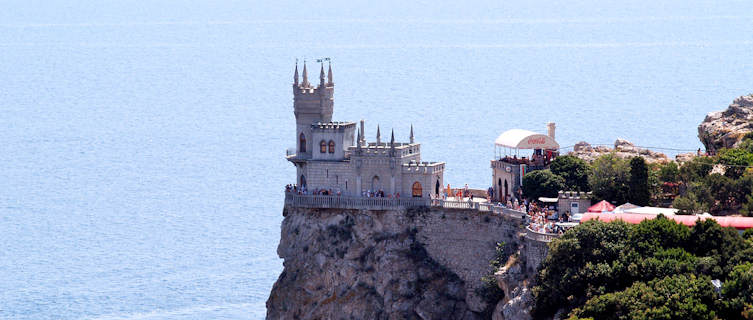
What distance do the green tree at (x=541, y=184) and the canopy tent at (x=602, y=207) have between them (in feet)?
15.5

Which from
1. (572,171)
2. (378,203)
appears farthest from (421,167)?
(572,171)

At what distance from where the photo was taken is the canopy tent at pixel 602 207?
312 ft

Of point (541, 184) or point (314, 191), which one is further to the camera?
point (314, 191)

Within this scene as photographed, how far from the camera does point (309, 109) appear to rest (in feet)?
346

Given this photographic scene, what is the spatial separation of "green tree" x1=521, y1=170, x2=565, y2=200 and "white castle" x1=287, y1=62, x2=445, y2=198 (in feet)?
16.6

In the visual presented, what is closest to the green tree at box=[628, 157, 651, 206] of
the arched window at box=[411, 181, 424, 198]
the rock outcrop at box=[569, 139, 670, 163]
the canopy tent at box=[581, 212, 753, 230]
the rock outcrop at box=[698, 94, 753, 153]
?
the canopy tent at box=[581, 212, 753, 230]

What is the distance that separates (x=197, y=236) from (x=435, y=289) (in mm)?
61346

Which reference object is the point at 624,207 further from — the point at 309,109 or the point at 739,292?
the point at 309,109

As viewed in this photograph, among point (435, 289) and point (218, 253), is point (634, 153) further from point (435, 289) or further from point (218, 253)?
point (218, 253)

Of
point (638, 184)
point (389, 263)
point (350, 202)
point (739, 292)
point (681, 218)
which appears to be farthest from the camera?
point (350, 202)


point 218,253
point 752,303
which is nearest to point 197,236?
point 218,253

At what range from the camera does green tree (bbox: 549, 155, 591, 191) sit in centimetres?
10200

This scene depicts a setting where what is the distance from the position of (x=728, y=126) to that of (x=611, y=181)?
19.5m

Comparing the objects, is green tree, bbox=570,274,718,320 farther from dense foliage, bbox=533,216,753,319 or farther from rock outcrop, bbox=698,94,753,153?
rock outcrop, bbox=698,94,753,153
